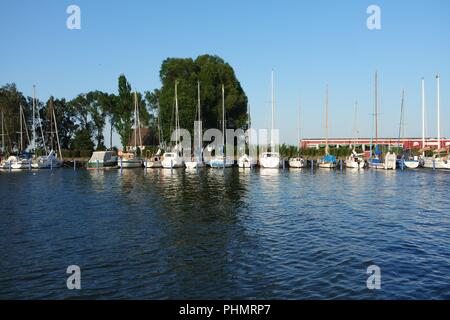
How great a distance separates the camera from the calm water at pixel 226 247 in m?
13.9

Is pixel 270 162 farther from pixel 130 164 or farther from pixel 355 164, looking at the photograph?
pixel 130 164

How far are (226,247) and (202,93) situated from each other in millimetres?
77313

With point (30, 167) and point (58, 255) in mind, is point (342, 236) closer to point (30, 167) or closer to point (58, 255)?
point (58, 255)

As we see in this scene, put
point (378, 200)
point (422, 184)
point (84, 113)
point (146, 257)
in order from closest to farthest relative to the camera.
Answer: point (146, 257), point (378, 200), point (422, 184), point (84, 113)

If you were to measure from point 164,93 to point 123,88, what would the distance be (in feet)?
47.0

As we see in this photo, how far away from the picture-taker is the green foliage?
3538 inches

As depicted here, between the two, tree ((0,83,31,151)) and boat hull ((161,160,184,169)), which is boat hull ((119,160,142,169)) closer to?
boat hull ((161,160,184,169))

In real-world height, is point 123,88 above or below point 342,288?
above

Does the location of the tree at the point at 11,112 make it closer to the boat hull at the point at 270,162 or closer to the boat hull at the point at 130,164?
the boat hull at the point at 130,164

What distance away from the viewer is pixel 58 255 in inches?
698

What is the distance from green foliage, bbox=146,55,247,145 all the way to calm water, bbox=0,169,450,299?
5562 centimetres

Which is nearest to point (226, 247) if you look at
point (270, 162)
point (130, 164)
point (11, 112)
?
point (270, 162)

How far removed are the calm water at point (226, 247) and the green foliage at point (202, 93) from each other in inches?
2190
